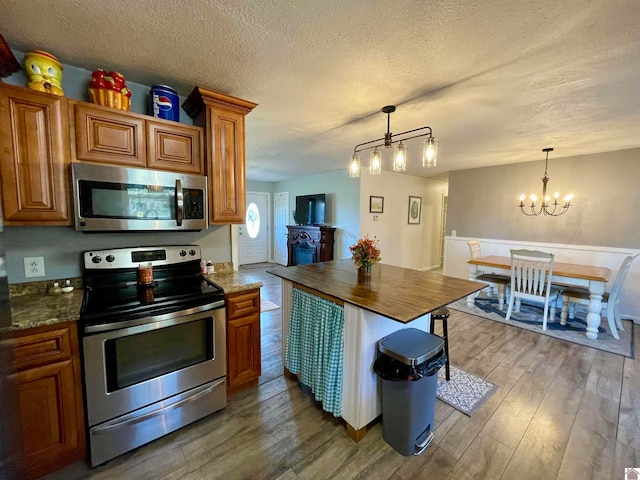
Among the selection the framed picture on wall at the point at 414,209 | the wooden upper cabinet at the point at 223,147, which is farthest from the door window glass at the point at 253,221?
the wooden upper cabinet at the point at 223,147

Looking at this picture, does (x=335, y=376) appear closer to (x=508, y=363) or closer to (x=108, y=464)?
(x=108, y=464)

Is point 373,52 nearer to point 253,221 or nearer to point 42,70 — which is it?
point 42,70

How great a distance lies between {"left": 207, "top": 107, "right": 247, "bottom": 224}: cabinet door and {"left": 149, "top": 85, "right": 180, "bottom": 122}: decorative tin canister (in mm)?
259

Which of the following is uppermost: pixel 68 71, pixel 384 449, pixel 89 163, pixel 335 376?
pixel 68 71

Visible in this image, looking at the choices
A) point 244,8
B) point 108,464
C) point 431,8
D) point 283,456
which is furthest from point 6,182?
point 431,8

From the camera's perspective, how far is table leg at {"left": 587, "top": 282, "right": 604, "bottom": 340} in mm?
3037

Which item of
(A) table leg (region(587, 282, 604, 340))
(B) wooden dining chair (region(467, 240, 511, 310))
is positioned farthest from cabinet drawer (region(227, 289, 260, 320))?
(A) table leg (region(587, 282, 604, 340))

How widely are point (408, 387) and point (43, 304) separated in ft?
7.04

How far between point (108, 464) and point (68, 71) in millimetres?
2462

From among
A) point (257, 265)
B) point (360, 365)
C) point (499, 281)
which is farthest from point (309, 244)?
point (360, 365)

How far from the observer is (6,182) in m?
1.44

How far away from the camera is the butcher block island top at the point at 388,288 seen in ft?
4.89

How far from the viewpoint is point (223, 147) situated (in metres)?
2.07

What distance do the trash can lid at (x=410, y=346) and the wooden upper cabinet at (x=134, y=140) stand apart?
1833 millimetres
